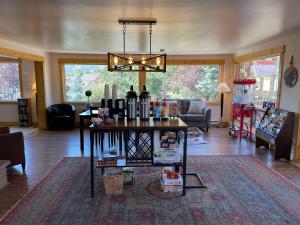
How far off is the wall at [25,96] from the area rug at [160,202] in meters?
4.45

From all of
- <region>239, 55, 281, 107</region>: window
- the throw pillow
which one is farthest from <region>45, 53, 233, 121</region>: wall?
the throw pillow

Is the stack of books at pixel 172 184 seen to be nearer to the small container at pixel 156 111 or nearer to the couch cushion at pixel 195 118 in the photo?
the small container at pixel 156 111

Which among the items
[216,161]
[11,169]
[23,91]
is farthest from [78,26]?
Answer: [23,91]

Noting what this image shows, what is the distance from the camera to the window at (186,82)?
7512mm

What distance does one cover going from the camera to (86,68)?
7.50 meters

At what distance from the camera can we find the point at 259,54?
18.0 ft

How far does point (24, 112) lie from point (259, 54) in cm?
707

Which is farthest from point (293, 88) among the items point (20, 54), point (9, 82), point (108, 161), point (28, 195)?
point (9, 82)

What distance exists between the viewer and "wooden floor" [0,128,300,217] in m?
3.17

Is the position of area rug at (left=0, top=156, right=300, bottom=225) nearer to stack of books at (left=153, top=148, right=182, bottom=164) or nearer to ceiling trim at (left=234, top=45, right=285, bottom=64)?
stack of books at (left=153, top=148, right=182, bottom=164)

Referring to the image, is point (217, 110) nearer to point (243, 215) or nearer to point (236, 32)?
point (236, 32)

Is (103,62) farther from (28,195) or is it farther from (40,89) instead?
(28,195)

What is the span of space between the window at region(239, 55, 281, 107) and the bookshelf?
6.84 m

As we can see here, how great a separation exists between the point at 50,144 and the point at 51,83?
274 centimetres
